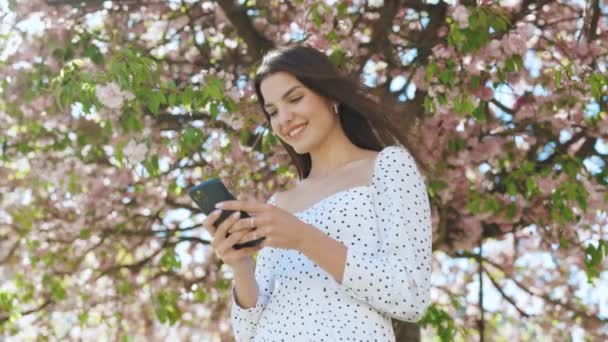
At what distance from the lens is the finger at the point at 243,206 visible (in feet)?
6.59

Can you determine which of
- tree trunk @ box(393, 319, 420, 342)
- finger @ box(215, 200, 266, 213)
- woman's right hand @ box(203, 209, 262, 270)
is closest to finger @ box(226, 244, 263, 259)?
woman's right hand @ box(203, 209, 262, 270)

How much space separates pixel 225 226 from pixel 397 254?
359 millimetres

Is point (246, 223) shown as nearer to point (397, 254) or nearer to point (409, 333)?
point (397, 254)

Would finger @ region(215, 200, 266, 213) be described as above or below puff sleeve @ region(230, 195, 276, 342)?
above

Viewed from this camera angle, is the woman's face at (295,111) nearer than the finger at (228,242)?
No

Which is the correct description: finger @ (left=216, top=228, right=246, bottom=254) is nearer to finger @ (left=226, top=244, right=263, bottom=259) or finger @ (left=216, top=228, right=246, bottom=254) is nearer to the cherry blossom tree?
finger @ (left=226, top=244, right=263, bottom=259)

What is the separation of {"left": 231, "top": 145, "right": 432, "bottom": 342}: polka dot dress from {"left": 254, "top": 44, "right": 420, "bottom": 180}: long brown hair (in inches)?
9.1

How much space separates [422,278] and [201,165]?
3.35 m

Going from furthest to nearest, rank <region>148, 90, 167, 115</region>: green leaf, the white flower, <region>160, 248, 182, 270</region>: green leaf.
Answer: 1. <region>160, 248, 182, 270</region>: green leaf
2. <region>148, 90, 167, 115</region>: green leaf
3. the white flower

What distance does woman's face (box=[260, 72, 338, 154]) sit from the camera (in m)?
2.45

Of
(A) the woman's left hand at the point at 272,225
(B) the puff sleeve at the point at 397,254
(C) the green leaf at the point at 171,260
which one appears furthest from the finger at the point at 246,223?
(C) the green leaf at the point at 171,260

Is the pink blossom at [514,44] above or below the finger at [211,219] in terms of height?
above

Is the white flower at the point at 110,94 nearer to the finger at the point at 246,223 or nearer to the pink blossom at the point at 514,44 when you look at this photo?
the pink blossom at the point at 514,44

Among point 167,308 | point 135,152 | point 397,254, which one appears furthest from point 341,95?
point 167,308
